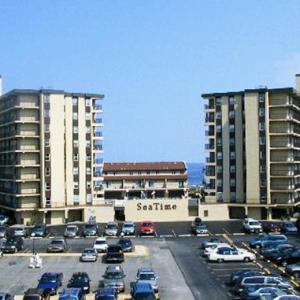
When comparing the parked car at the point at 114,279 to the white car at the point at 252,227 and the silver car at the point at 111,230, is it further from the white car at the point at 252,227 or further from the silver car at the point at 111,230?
the white car at the point at 252,227

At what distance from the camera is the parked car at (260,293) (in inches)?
1598

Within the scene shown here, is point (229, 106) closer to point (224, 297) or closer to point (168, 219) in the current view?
point (168, 219)

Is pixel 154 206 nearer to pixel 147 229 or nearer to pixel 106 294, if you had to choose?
pixel 147 229

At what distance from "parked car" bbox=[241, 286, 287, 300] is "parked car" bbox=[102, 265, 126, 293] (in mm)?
8531

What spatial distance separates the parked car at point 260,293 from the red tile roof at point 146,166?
300 ft

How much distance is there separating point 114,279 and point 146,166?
89.3 metres

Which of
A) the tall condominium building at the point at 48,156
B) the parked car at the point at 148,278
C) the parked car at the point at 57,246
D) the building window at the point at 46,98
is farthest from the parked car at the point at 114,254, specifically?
the building window at the point at 46,98

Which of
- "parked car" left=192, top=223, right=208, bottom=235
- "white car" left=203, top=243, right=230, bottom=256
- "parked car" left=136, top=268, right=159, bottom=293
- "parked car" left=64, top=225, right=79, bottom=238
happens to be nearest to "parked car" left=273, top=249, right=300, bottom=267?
"white car" left=203, top=243, right=230, bottom=256

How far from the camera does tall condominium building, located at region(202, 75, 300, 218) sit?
3841 inches

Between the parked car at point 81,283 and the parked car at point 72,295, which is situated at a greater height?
the parked car at point 72,295

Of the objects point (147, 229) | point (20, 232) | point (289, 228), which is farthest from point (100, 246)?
point (289, 228)

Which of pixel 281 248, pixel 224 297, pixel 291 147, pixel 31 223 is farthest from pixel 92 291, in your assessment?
pixel 291 147

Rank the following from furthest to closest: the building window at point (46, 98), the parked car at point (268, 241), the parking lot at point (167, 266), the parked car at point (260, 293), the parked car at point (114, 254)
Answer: the building window at point (46, 98) < the parked car at point (268, 241) < the parked car at point (114, 254) < the parking lot at point (167, 266) < the parked car at point (260, 293)

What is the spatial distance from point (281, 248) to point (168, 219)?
37.6 meters
